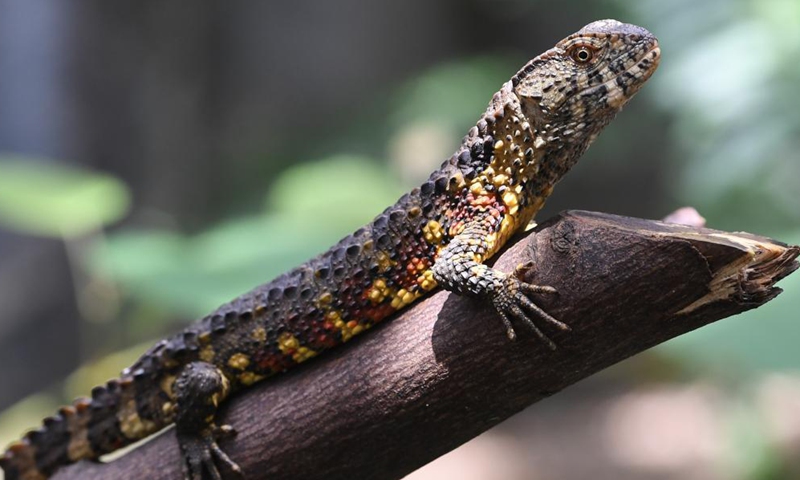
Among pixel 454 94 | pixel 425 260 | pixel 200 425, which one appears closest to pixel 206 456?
pixel 200 425

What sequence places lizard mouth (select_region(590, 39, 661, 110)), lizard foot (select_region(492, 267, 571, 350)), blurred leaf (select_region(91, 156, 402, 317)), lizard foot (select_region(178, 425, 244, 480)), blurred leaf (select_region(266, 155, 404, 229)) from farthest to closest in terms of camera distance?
1. blurred leaf (select_region(266, 155, 404, 229))
2. blurred leaf (select_region(91, 156, 402, 317))
3. lizard foot (select_region(178, 425, 244, 480))
4. lizard mouth (select_region(590, 39, 661, 110))
5. lizard foot (select_region(492, 267, 571, 350))

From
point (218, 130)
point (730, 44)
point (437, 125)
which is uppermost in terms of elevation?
point (218, 130)

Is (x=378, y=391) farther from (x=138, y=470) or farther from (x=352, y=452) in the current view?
(x=138, y=470)

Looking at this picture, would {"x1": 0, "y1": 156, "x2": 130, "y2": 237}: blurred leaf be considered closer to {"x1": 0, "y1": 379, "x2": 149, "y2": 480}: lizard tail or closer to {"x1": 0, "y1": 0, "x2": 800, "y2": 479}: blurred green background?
{"x1": 0, "y1": 0, "x2": 800, "y2": 479}: blurred green background

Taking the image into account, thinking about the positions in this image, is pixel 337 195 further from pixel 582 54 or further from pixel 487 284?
pixel 487 284

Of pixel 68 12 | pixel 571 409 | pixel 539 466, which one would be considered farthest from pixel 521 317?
pixel 571 409

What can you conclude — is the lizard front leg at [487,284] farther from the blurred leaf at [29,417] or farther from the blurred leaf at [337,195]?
the blurred leaf at [29,417]

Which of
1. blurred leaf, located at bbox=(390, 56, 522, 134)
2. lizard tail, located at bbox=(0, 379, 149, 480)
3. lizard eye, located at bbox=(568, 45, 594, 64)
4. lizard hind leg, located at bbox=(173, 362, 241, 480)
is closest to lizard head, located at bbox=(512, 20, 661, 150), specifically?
lizard eye, located at bbox=(568, 45, 594, 64)
